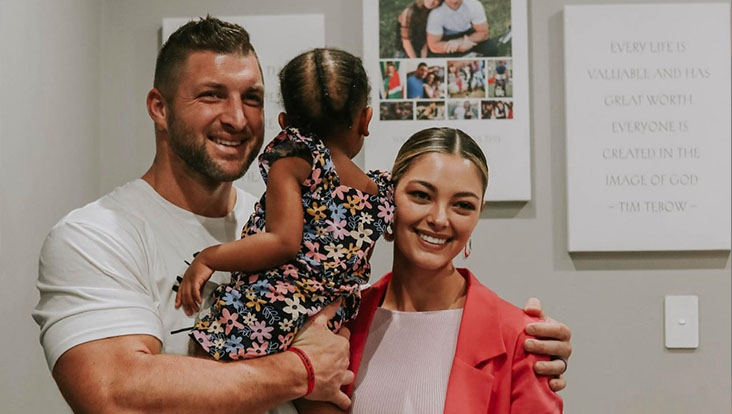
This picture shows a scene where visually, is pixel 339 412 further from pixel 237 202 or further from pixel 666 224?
pixel 666 224

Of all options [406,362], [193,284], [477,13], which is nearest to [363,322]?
[406,362]

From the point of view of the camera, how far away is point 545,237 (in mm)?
2178

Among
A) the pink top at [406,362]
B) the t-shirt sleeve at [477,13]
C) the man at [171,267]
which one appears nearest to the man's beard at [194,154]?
the man at [171,267]

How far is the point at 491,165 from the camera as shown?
2.17 m

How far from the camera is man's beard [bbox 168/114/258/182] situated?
150 cm

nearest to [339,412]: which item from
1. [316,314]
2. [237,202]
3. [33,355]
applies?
[316,314]

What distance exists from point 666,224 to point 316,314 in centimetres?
121

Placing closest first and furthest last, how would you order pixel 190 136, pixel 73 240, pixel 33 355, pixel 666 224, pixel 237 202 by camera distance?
pixel 73 240
pixel 190 136
pixel 237 202
pixel 33 355
pixel 666 224

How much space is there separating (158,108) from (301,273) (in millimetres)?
501

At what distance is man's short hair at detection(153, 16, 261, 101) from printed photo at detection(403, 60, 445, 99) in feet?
2.32

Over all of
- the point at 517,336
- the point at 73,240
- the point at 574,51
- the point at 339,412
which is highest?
the point at 574,51

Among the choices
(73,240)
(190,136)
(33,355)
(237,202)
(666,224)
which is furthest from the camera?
(666,224)

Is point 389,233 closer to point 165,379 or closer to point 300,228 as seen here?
point 300,228

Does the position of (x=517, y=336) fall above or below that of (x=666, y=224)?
below
